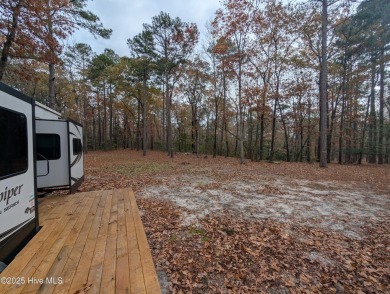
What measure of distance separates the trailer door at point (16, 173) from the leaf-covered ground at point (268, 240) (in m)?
1.74

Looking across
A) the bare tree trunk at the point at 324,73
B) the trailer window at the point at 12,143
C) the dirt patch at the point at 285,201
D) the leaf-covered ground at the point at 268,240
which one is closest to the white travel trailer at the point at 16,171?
the trailer window at the point at 12,143

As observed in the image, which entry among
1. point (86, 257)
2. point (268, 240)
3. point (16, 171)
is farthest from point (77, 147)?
point (268, 240)

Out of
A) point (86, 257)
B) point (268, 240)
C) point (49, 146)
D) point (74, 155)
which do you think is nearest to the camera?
point (86, 257)

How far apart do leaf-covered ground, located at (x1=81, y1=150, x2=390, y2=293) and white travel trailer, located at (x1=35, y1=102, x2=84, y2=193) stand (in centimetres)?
130

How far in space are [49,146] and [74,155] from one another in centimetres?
66

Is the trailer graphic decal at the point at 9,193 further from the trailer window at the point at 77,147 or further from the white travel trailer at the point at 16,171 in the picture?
the trailer window at the point at 77,147

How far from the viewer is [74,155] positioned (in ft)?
17.0

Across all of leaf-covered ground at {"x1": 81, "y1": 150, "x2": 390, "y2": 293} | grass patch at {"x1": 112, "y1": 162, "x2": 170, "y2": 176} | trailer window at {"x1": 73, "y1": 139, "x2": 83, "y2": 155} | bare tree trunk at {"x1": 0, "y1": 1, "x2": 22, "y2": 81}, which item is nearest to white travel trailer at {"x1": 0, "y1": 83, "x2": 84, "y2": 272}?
leaf-covered ground at {"x1": 81, "y1": 150, "x2": 390, "y2": 293}

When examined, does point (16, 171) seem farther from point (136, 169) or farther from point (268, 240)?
point (136, 169)

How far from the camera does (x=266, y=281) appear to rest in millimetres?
2324

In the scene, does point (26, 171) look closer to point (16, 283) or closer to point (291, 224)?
point (16, 283)

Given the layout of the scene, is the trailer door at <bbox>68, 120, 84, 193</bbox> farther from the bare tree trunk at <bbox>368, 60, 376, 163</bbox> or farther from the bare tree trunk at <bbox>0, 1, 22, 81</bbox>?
the bare tree trunk at <bbox>368, 60, 376, 163</bbox>

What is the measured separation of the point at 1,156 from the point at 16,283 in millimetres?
1320

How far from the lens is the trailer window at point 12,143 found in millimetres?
2153
